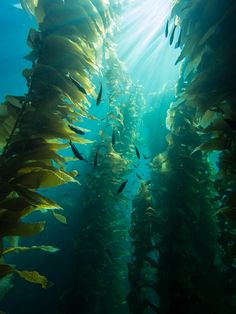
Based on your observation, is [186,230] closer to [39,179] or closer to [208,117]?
[208,117]

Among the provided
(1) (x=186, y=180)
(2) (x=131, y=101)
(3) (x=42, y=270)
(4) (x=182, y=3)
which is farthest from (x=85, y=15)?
(3) (x=42, y=270)

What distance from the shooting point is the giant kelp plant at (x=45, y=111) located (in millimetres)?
1744

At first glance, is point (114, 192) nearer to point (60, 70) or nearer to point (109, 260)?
point (109, 260)

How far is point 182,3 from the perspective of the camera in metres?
3.22

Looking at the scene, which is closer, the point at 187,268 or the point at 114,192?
the point at 187,268

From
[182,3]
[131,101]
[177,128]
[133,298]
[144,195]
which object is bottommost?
[133,298]

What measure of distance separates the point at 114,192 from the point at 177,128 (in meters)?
2.40

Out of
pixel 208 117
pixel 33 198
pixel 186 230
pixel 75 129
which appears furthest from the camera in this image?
pixel 186 230

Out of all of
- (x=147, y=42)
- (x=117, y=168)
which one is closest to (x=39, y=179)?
(x=117, y=168)

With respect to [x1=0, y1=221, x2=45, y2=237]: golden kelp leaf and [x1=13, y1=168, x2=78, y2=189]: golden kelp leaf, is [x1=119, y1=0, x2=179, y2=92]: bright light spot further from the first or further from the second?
[x1=0, y1=221, x2=45, y2=237]: golden kelp leaf

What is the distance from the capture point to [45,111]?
226cm

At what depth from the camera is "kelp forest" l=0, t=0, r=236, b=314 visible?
2.12 m

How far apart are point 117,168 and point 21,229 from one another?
5764 millimetres

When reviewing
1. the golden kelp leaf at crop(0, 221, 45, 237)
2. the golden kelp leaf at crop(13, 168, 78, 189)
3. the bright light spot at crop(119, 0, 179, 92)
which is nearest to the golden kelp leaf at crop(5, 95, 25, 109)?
the golden kelp leaf at crop(13, 168, 78, 189)
